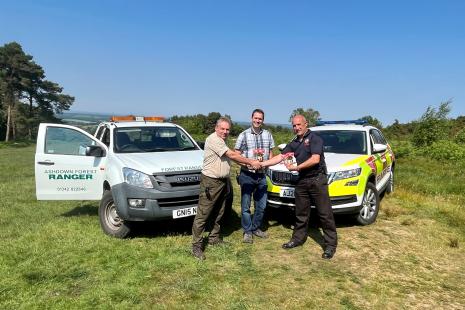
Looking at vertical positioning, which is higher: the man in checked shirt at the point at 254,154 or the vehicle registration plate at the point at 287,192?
the man in checked shirt at the point at 254,154

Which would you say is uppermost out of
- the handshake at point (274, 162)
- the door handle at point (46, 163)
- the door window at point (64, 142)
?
the door window at point (64, 142)

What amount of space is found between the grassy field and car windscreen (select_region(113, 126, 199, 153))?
4.45ft

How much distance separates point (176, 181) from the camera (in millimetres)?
5699

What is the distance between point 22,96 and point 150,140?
52715 mm

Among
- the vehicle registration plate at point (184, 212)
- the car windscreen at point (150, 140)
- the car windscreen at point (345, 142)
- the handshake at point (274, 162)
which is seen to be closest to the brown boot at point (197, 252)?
the vehicle registration plate at point (184, 212)

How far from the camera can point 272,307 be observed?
3.92 m

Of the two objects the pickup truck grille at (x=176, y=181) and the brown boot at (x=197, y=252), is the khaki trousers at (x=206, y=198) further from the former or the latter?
the pickup truck grille at (x=176, y=181)

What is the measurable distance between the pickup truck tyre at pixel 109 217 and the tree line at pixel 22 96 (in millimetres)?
49729

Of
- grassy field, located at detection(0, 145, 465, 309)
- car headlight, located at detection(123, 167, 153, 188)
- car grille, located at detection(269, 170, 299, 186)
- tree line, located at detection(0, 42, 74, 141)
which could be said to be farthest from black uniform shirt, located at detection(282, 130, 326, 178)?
tree line, located at detection(0, 42, 74, 141)

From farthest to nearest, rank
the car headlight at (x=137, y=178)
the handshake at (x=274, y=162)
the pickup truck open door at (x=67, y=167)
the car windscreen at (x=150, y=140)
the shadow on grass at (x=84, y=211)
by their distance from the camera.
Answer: the shadow on grass at (x=84, y=211), the car windscreen at (x=150, y=140), the pickup truck open door at (x=67, y=167), the car headlight at (x=137, y=178), the handshake at (x=274, y=162)

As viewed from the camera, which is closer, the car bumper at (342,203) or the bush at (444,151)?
the car bumper at (342,203)

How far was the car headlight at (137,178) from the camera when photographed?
5.62m

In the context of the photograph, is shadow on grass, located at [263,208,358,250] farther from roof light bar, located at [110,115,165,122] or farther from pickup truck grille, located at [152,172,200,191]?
roof light bar, located at [110,115,165,122]

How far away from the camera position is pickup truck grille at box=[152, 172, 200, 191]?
5.63 m
